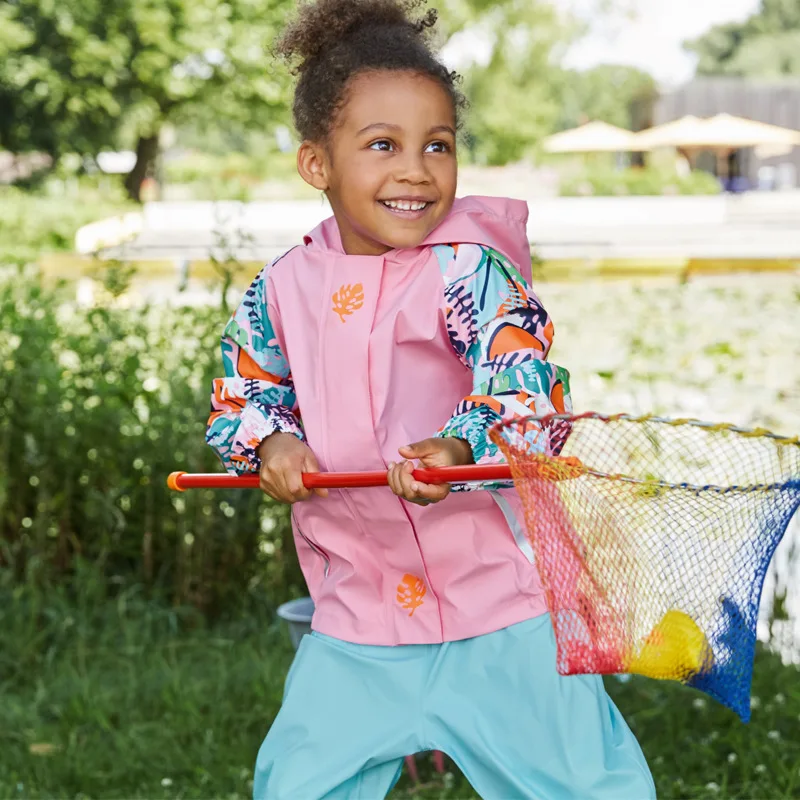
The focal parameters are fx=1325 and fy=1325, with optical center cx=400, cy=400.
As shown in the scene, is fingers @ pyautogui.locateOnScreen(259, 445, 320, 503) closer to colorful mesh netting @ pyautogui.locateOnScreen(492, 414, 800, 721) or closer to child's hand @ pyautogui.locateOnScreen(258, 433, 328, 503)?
child's hand @ pyautogui.locateOnScreen(258, 433, 328, 503)

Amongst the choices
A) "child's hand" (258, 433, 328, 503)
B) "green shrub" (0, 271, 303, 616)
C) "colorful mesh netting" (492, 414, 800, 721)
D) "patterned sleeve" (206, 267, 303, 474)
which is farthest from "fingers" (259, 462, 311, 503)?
"green shrub" (0, 271, 303, 616)

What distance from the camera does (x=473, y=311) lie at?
2.13m

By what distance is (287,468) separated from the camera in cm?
213

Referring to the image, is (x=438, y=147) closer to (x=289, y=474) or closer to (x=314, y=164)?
(x=314, y=164)

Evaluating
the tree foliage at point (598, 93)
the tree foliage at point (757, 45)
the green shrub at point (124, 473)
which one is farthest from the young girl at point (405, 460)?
the tree foliage at point (757, 45)

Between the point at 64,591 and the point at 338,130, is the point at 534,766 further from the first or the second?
the point at 64,591

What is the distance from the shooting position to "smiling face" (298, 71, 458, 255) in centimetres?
221

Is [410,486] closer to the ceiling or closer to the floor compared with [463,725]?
closer to the ceiling

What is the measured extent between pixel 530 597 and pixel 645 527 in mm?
361

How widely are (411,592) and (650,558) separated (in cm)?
46

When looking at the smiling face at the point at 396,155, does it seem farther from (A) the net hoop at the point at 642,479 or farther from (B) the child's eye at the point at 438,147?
(A) the net hoop at the point at 642,479

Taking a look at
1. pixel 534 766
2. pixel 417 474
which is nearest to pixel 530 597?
pixel 534 766

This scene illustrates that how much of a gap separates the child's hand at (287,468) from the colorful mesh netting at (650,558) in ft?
1.32

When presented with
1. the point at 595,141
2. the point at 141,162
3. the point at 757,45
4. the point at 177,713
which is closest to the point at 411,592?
the point at 177,713
